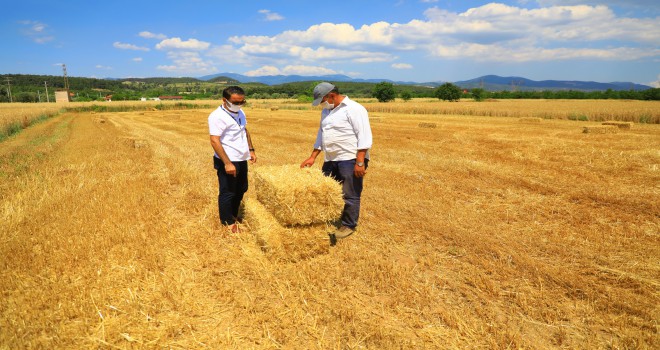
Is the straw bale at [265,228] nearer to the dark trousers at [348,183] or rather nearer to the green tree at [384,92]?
the dark trousers at [348,183]

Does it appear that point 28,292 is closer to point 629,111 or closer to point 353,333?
point 353,333

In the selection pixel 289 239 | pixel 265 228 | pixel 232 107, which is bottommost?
pixel 289 239

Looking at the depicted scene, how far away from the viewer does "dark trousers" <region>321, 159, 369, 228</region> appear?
5051 millimetres

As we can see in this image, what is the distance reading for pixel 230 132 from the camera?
16.5 ft

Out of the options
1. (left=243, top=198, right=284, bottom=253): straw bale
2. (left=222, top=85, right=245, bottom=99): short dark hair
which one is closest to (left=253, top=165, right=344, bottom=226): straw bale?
(left=243, top=198, right=284, bottom=253): straw bale

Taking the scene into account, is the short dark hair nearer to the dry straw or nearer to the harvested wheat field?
the harvested wheat field

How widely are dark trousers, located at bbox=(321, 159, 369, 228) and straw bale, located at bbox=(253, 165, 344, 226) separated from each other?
0.51 metres

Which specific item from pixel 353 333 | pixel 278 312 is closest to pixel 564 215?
pixel 353 333

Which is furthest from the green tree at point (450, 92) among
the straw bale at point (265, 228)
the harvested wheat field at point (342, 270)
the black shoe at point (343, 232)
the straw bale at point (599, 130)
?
the straw bale at point (265, 228)

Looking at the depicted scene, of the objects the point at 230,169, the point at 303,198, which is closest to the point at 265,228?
the point at 303,198

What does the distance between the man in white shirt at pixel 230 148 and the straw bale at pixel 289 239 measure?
2.50 feet

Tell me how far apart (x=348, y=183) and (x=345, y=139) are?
65 cm

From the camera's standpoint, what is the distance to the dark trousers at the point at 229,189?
5.16 metres

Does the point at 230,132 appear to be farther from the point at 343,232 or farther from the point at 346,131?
the point at 343,232
